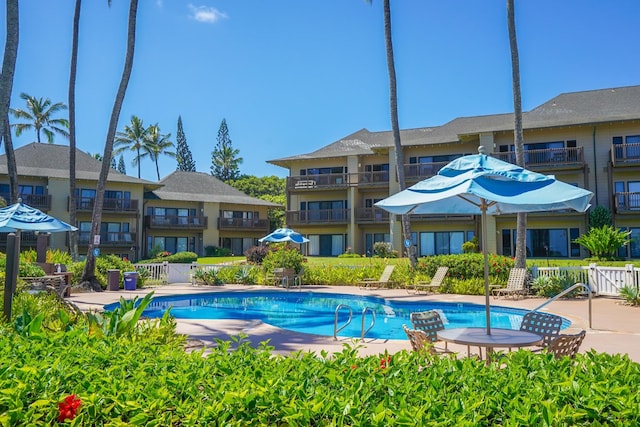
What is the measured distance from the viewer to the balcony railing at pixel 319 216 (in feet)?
119

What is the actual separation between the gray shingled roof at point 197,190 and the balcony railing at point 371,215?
45.4 ft

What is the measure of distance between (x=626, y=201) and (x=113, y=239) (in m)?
35.4

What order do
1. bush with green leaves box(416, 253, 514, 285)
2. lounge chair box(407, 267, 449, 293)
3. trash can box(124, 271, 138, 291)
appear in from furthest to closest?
trash can box(124, 271, 138, 291), lounge chair box(407, 267, 449, 293), bush with green leaves box(416, 253, 514, 285)

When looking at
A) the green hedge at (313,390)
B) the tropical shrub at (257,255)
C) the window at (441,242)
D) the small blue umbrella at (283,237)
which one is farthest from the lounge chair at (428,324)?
the window at (441,242)

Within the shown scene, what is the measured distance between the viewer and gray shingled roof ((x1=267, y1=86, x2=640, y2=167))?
2998cm

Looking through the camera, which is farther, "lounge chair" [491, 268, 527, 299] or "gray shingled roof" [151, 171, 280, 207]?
"gray shingled roof" [151, 171, 280, 207]

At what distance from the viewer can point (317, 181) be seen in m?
37.8

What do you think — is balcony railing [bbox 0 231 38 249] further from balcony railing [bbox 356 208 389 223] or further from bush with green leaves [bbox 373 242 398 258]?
bush with green leaves [bbox 373 242 398 258]

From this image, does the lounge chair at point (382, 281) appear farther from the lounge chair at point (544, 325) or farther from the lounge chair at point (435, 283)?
the lounge chair at point (544, 325)

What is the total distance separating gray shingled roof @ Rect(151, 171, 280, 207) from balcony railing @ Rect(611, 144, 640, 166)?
1133 inches

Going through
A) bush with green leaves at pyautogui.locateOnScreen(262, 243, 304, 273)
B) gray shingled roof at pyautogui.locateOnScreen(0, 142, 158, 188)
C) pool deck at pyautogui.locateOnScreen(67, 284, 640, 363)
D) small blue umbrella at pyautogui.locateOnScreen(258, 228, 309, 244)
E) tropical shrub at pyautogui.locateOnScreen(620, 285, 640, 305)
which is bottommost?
pool deck at pyautogui.locateOnScreen(67, 284, 640, 363)

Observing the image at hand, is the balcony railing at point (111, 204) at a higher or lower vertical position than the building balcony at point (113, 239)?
higher

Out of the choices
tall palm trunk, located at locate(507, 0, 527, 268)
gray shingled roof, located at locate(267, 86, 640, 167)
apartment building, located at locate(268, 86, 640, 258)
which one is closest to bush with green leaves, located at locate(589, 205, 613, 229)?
apartment building, located at locate(268, 86, 640, 258)

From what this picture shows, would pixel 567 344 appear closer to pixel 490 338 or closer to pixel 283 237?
pixel 490 338
